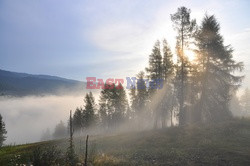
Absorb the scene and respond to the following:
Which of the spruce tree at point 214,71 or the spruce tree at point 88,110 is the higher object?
the spruce tree at point 214,71

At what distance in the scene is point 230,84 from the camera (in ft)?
75.9

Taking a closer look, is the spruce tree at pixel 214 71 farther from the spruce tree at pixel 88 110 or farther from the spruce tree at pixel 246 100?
the spruce tree at pixel 246 100

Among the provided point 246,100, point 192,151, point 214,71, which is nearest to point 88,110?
point 214,71

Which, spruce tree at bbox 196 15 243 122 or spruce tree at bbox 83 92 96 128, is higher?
spruce tree at bbox 196 15 243 122

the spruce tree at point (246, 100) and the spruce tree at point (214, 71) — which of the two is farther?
the spruce tree at point (246, 100)

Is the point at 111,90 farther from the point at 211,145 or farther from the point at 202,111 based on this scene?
the point at 211,145

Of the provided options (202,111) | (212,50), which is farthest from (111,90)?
(212,50)

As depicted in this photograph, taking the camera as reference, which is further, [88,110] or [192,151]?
[88,110]

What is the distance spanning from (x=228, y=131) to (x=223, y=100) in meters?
9.30

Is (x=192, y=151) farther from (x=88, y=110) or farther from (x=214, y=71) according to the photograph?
(x=88, y=110)

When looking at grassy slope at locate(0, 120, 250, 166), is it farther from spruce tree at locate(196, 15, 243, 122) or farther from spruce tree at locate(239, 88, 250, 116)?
spruce tree at locate(239, 88, 250, 116)

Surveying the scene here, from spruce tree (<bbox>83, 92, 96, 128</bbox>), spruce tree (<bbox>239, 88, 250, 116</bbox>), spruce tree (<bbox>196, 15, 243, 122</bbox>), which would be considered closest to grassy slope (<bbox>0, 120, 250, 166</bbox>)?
spruce tree (<bbox>196, 15, 243, 122</bbox>)

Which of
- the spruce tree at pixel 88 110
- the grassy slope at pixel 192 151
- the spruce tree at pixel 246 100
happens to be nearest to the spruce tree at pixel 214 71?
the grassy slope at pixel 192 151

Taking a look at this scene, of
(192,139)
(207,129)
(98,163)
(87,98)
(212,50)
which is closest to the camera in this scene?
(98,163)
